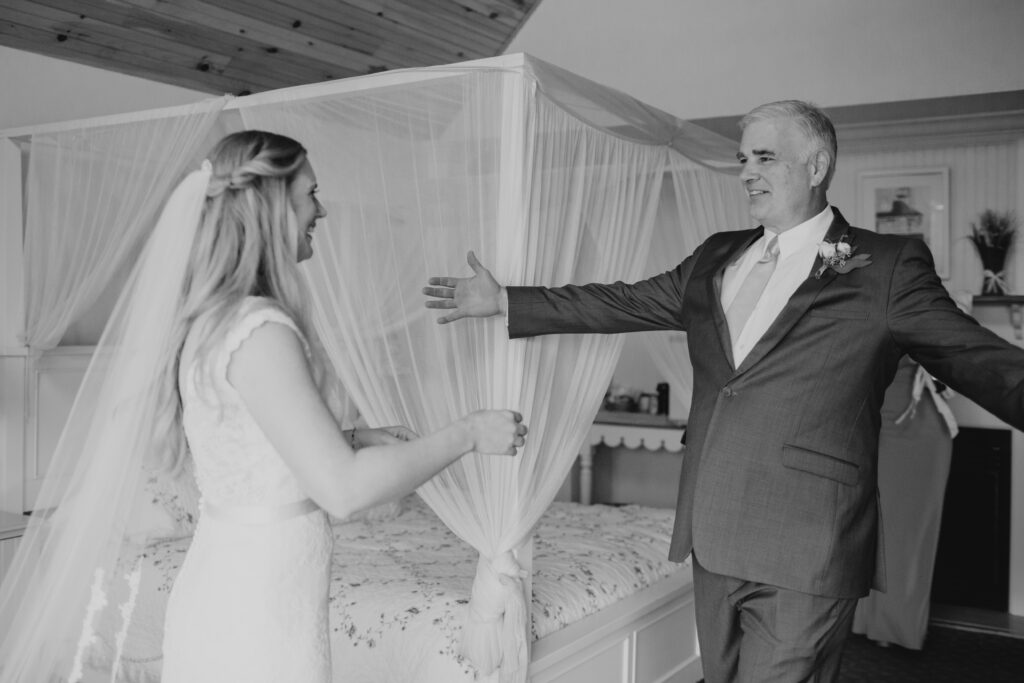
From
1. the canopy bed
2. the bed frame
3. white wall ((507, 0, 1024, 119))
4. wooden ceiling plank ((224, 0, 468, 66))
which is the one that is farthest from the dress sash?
white wall ((507, 0, 1024, 119))

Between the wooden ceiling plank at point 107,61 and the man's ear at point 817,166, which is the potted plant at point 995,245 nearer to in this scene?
the man's ear at point 817,166

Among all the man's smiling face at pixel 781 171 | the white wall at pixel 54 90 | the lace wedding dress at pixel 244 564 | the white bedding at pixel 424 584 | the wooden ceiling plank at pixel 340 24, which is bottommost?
the white bedding at pixel 424 584

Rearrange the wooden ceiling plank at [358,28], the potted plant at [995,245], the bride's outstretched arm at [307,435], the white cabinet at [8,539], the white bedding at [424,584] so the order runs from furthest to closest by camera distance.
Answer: the potted plant at [995,245], the wooden ceiling plank at [358,28], the white cabinet at [8,539], the white bedding at [424,584], the bride's outstretched arm at [307,435]

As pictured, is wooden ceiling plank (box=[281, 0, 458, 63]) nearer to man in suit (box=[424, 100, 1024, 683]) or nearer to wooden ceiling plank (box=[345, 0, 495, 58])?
wooden ceiling plank (box=[345, 0, 495, 58])

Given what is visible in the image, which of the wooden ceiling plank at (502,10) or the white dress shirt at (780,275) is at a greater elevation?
the wooden ceiling plank at (502,10)

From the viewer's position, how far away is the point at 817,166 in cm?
240

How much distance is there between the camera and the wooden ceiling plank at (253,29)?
14.0 ft

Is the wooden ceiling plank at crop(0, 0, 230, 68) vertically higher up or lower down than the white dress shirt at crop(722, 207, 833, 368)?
higher up

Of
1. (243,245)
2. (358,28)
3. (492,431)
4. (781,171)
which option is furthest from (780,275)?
(358,28)

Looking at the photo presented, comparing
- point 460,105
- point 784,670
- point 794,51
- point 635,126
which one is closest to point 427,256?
point 460,105

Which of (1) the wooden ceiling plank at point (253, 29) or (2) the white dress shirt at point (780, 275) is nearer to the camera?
(2) the white dress shirt at point (780, 275)

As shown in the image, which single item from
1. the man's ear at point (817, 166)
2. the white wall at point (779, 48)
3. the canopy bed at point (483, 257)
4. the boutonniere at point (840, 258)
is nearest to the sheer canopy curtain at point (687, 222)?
the canopy bed at point (483, 257)

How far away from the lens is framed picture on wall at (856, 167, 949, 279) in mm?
5477

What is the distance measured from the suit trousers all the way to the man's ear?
93cm
